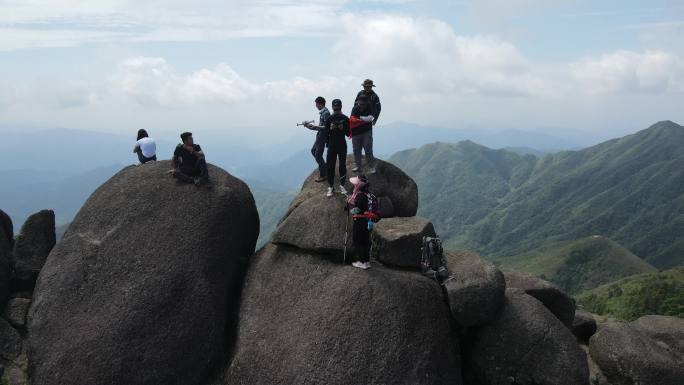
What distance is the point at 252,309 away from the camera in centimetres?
1845

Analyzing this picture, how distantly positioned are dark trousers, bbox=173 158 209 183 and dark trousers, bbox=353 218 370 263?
746 cm

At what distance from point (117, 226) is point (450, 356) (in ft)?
46.7

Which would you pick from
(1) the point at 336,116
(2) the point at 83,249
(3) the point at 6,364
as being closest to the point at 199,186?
(2) the point at 83,249

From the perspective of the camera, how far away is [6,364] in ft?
56.9

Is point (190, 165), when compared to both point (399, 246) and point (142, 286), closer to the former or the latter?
point (142, 286)

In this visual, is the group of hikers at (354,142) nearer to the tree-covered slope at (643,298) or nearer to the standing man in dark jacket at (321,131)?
the standing man in dark jacket at (321,131)

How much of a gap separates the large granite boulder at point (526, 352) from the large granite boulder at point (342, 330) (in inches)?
51.9

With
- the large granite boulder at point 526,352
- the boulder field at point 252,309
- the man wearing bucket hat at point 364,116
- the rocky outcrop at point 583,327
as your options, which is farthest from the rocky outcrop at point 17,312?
the rocky outcrop at point 583,327

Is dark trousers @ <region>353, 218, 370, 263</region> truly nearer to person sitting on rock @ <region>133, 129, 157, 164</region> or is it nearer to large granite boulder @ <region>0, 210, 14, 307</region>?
person sitting on rock @ <region>133, 129, 157, 164</region>

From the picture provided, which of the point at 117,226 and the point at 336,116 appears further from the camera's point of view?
the point at 336,116

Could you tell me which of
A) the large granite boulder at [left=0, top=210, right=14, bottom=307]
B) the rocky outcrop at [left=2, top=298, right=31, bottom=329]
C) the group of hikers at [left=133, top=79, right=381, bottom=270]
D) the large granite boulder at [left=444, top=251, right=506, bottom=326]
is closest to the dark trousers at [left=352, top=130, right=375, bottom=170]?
the group of hikers at [left=133, top=79, right=381, bottom=270]

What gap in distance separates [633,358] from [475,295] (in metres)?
7.46

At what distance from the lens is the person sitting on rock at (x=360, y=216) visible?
1756 cm

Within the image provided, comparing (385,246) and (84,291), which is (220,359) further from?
(385,246)
